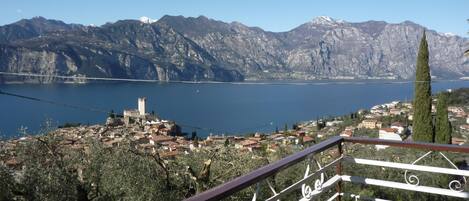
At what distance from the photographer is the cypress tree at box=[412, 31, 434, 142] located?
20.1 metres

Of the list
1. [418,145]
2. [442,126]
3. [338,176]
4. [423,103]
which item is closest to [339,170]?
[338,176]

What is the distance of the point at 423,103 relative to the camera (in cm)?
2033

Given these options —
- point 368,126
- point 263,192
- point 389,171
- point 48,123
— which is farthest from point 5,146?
point 368,126

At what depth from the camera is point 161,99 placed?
10225cm

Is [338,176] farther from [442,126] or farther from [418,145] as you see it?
[442,126]

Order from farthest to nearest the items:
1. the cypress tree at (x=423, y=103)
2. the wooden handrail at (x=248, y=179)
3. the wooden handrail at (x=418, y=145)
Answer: the cypress tree at (x=423, y=103)
the wooden handrail at (x=418, y=145)
the wooden handrail at (x=248, y=179)

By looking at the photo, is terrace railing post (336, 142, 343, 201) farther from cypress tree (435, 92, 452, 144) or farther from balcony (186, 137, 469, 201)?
cypress tree (435, 92, 452, 144)

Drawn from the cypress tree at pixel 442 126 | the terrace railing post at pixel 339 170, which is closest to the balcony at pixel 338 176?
the terrace railing post at pixel 339 170

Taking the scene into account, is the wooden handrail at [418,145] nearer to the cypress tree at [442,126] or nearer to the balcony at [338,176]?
the balcony at [338,176]

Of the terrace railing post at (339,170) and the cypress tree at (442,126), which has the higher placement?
the terrace railing post at (339,170)

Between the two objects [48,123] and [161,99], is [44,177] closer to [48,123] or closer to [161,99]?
[48,123]

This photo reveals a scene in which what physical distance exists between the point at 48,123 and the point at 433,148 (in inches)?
226

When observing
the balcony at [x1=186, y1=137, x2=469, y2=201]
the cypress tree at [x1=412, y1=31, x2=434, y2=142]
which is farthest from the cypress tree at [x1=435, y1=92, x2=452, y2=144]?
the balcony at [x1=186, y1=137, x2=469, y2=201]

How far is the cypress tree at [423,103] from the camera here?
20.1 metres
